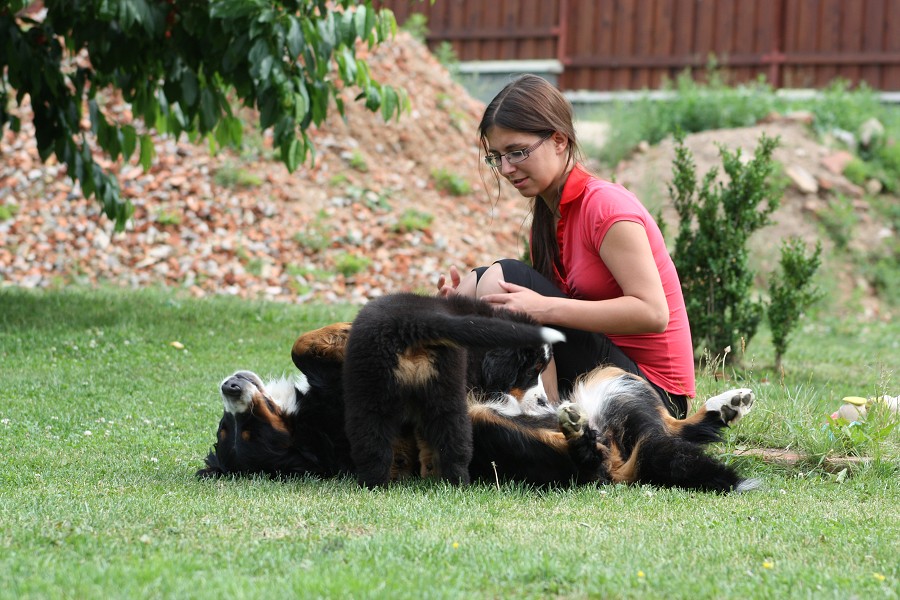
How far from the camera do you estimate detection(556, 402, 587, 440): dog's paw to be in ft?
13.0

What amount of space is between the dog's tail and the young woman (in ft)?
1.75

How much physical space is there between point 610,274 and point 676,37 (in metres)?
12.8

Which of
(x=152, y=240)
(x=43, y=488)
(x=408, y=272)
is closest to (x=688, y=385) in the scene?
(x=43, y=488)

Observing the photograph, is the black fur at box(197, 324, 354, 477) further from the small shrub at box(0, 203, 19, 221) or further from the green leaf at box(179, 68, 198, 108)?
the small shrub at box(0, 203, 19, 221)

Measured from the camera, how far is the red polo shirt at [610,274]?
4.36 meters

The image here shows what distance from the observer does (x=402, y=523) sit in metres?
3.37

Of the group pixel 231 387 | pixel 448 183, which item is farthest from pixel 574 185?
pixel 448 183

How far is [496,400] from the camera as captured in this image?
4305 millimetres

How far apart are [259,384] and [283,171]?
322 inches

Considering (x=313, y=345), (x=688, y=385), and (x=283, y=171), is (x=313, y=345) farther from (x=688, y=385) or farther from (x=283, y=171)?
(x=283, y=171)

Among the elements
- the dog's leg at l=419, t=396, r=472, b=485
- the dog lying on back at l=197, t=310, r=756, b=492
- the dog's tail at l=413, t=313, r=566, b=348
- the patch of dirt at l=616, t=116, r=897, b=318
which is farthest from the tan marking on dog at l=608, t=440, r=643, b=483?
the patch of dirt at l=616, t=116, r=897, b=318

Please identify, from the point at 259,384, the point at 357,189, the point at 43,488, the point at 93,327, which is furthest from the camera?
the point at 357,189

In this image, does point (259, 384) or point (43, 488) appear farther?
point (259, 384)

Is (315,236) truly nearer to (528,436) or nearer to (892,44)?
(528,436)
